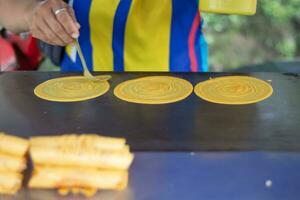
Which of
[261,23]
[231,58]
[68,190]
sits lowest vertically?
[231,58]

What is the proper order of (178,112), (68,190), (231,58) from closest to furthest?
(68,190) → (178,112) → (231,58)

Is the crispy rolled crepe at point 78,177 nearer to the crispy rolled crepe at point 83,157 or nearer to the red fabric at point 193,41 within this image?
the crispy rolled crepe at point 83,157

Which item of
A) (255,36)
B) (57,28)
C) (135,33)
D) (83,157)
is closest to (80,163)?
(83,157)

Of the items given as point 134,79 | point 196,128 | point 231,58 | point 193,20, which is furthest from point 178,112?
point 231,58

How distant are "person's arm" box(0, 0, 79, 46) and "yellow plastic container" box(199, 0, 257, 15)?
29cm

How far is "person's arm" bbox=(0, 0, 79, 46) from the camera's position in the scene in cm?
100

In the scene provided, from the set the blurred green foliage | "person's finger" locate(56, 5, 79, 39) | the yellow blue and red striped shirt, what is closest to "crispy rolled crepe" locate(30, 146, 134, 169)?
"person's finger" locate(56, 5, 79, 39)

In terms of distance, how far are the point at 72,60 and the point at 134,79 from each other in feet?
0.99

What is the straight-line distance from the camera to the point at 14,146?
71 centimetres

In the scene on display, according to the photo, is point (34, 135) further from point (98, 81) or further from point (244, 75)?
point (244, 75)

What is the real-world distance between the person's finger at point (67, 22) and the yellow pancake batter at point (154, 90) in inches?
6.3

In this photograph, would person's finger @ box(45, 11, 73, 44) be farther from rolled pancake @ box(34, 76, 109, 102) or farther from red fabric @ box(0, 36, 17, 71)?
red fabric @ box(0, 36, 17, 71)

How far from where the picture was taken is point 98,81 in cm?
103

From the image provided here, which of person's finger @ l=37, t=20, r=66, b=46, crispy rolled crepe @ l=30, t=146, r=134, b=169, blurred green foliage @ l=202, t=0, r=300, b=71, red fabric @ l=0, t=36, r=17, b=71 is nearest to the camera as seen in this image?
crispy rolled crepe @ l=30, t=146, r=134, b=169
